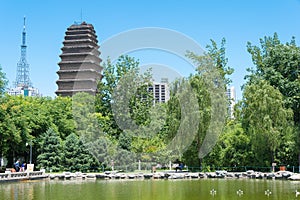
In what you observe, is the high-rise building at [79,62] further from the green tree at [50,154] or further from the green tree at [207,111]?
the green tree at [207,111]

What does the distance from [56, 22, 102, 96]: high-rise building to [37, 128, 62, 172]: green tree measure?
21.8 m

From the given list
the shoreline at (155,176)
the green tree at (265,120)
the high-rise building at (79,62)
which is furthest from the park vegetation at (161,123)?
the high-rise building at (79,62)

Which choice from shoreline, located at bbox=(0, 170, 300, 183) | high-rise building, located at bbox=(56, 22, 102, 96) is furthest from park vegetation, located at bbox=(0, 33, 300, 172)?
high-rise building, located at bbox=(56, 22, 102, 96)

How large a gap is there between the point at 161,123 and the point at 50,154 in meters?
7.95

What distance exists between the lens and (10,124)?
80.1 feet

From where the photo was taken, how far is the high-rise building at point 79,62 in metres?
50.7

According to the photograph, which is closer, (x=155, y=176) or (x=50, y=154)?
(x=155, y=176)

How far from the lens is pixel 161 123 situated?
3022cm

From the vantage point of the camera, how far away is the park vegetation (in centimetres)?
2364

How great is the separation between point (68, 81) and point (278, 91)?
3304cm

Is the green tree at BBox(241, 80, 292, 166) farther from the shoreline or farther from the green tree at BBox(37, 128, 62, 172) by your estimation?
the green tree at BBox(37, 128, 62, 172)

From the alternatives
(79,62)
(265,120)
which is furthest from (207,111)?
(79,62)

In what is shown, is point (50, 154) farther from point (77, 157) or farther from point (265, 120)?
point (265, 120)

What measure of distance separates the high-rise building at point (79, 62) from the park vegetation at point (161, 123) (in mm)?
16483
